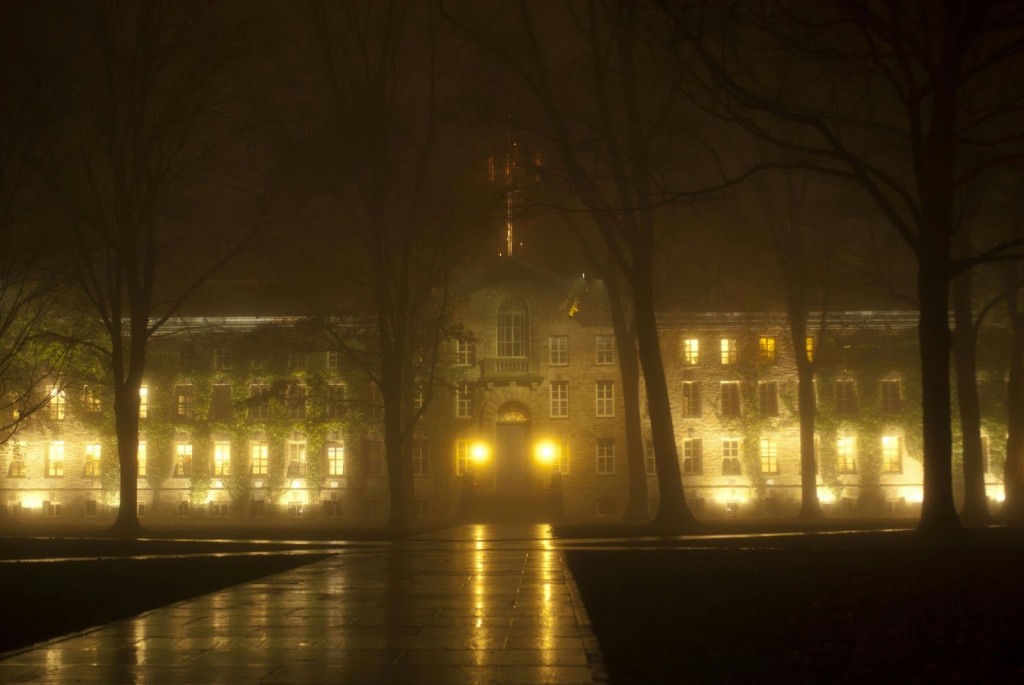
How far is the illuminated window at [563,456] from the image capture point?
206 ft

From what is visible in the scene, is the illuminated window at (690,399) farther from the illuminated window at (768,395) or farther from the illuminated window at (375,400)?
the illuminated window at (375,400)

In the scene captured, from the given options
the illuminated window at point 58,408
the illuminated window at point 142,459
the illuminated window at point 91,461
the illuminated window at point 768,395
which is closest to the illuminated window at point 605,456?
the illuminated window at point 768,395

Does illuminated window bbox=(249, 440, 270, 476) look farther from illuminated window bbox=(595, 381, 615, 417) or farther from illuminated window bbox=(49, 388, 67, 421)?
illuminated window bbox=(595, 381, 615, 417)

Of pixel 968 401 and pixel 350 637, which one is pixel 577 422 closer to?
pixel 968 401

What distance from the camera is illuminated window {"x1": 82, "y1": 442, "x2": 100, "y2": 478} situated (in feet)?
217

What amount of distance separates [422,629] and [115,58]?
26.7 meters

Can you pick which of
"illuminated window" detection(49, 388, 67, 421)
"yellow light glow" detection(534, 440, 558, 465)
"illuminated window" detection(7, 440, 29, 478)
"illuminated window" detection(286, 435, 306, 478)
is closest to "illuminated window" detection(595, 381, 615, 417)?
"yellow light glow" detection(534, 440, 558, 465)

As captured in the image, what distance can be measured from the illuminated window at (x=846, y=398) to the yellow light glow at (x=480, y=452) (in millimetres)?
17282

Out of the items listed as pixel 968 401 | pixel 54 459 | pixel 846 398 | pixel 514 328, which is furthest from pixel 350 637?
pixel 54 459

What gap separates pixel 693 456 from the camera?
63.5 meters

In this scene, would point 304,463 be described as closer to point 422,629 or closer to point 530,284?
point 530,284

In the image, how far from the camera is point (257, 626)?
13.3 m

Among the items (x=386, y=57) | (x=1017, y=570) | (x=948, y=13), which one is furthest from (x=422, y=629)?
(x=386, y=57)

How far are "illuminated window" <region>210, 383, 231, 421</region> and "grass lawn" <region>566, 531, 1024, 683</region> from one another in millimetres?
50808
